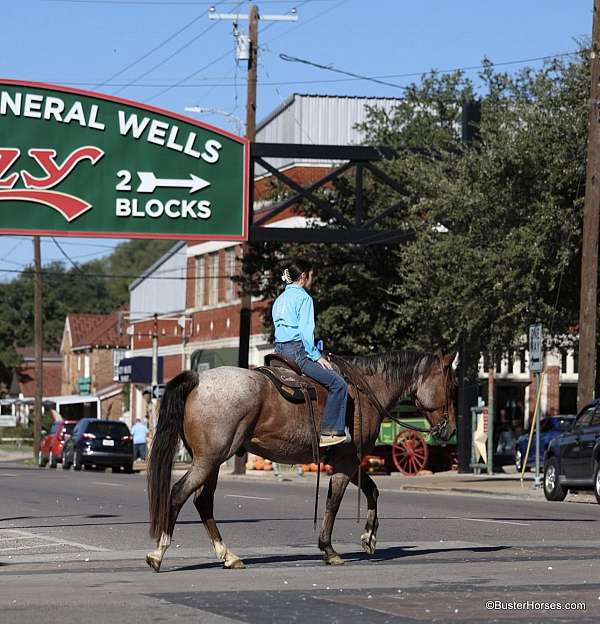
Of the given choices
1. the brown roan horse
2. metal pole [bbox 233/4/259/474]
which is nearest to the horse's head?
the brown roan horse

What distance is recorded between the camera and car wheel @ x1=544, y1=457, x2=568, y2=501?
86.8 feet

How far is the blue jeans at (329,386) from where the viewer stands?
12.6 metres

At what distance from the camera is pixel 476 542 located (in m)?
15.2

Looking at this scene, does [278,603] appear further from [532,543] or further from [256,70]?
[256,70]

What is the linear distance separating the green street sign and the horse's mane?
12562 mm

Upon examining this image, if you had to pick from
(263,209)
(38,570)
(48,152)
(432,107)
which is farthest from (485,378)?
(38,570)

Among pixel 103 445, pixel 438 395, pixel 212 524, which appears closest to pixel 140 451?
pixel 103 445

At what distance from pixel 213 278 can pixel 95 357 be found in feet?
96.9

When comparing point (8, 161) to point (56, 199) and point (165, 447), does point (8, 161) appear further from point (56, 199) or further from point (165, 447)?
point (165, 447)

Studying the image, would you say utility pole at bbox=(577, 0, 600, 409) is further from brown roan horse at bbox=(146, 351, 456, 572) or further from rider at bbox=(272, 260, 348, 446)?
rider at bbox=(272, 260, 348, 446)

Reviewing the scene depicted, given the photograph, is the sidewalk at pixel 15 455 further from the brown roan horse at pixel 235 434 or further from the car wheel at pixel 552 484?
the brown roan horse at pixel 235 434

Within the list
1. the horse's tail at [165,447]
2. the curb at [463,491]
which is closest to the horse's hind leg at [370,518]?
the horse's tail at [165,447]

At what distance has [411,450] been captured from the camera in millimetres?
40500

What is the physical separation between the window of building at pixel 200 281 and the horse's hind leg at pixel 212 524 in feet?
175
